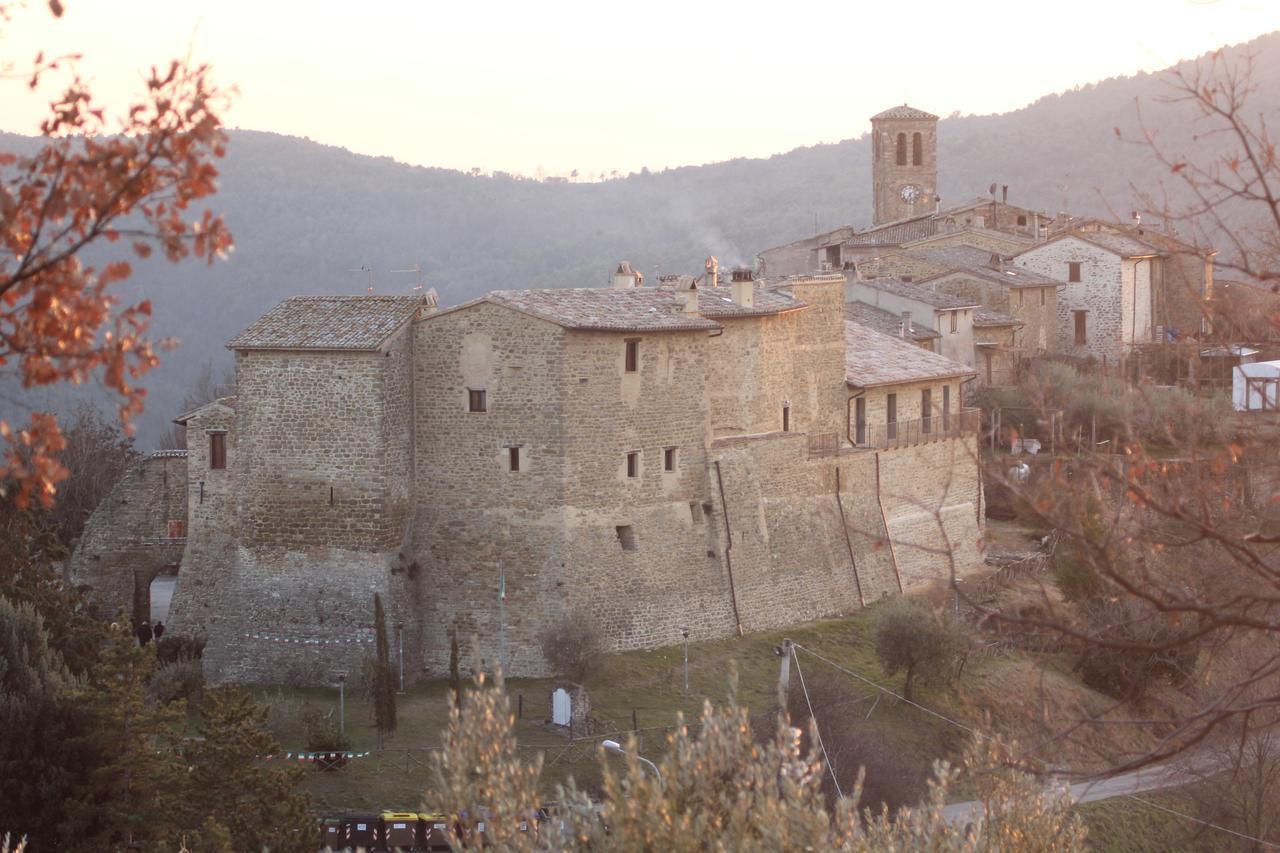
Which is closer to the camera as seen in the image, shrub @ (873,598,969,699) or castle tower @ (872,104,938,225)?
shrub @ (873,598,969,699)

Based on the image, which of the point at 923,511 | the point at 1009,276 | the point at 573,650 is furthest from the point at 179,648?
the point at 1009,276

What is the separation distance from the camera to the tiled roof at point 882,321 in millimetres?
42438

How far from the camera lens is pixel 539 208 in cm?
10406

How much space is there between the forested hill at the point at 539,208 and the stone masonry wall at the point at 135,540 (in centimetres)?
3903

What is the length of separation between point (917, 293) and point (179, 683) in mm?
23864

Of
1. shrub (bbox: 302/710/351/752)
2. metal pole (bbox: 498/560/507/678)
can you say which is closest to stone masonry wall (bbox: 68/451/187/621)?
metal pole (bbox: 498/560/507/678)

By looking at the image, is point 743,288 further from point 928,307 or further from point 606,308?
point 928,307

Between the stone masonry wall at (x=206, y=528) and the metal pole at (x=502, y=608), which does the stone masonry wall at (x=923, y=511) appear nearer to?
the metal pole at (x=502, y=608)

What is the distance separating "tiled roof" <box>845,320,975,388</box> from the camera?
35094mm

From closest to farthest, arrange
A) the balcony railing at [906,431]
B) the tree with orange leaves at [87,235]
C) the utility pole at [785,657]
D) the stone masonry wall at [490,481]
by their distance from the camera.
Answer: the tree with orange leaves at [87,235]
the utility pole at [785,657]
the stone masonry wall at [490,481]
the balcony railing at [906,431]

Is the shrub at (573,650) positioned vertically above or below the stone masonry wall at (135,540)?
below

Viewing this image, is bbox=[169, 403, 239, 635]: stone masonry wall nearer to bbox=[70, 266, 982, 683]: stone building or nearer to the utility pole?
bbox=[70, 266, 982, 683]: stone building

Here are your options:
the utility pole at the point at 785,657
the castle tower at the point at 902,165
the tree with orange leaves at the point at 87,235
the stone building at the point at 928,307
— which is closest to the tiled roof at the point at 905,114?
the castle tower at the point at 902,165

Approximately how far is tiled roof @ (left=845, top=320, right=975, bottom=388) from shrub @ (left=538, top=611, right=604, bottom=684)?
31.1ft
